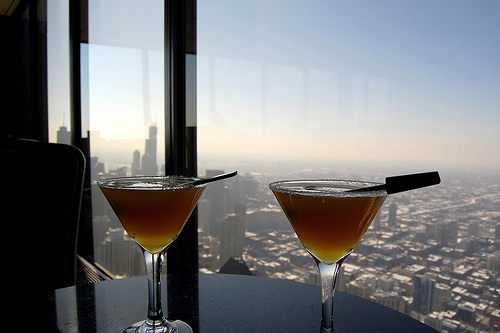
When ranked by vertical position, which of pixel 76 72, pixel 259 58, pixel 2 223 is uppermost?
pixel 76 72

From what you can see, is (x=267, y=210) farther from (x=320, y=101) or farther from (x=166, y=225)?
(x=166, y=225)

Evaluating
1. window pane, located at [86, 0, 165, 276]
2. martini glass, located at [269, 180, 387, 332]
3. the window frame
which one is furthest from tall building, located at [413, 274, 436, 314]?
window pane, located at [86, 0, 165, 276]

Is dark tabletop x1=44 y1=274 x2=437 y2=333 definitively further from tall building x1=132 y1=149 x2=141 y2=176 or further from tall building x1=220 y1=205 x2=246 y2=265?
tall building x1=132 y1=149 x2=141 y2=176

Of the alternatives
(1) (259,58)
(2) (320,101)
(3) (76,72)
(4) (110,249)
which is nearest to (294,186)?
(2) (320,101)

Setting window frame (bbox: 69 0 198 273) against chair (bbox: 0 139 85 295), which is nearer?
chair (bbox: 0 139 85 295)

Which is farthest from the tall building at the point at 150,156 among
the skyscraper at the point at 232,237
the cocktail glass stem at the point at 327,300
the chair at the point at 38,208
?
the cocktail glass stem at the point at 327,300

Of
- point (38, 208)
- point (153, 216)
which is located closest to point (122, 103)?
point (38, 208)
